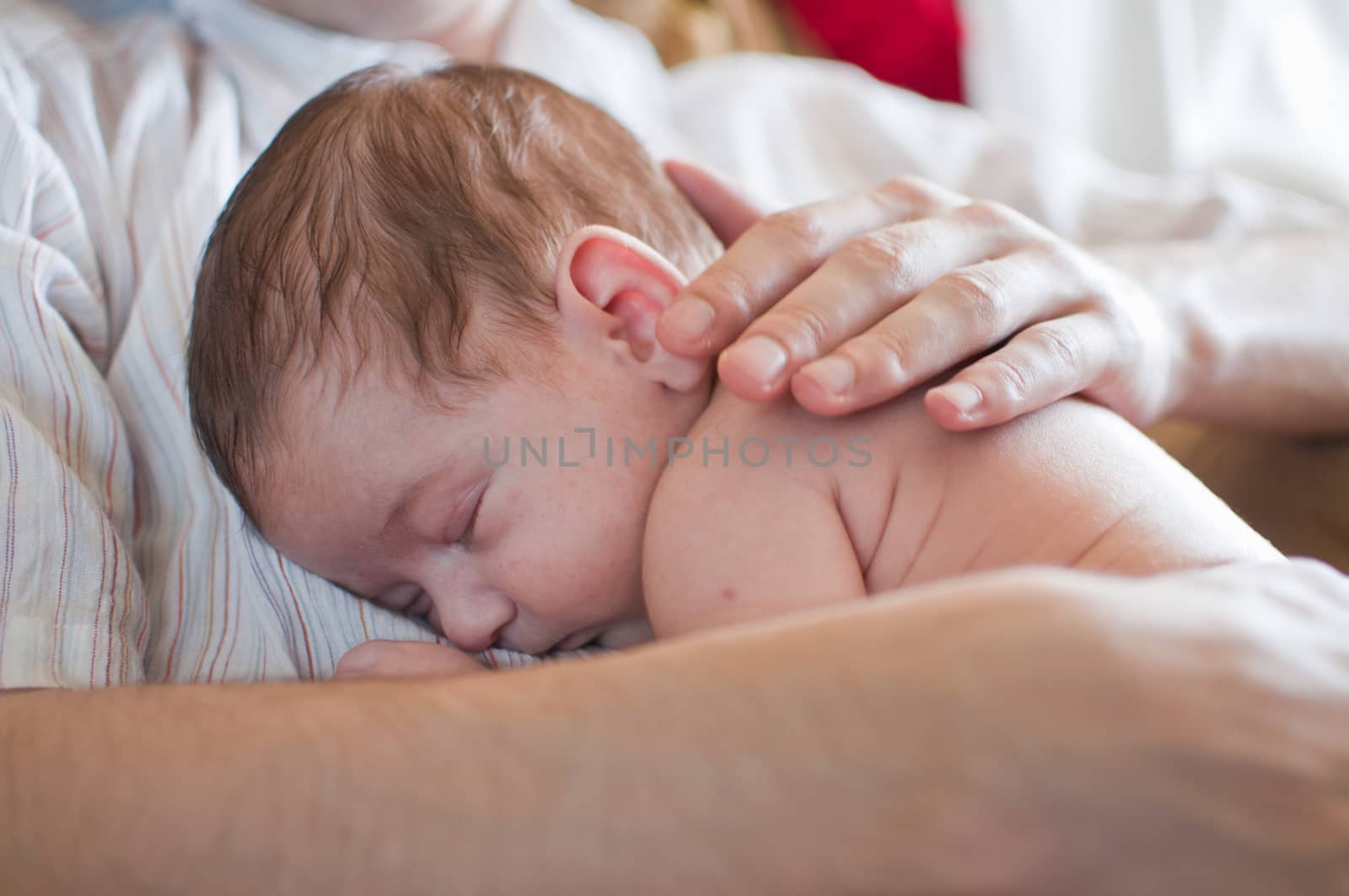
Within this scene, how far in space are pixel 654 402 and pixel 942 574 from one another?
30 centimetres

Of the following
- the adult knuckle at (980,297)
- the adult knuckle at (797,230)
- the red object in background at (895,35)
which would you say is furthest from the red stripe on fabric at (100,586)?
the red object in background at (895,35)

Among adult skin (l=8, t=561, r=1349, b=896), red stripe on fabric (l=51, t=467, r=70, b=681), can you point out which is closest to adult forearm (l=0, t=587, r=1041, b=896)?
adult skin (l=8, t=561, r=1349, b=896)

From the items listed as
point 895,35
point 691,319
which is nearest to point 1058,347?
point 691,319

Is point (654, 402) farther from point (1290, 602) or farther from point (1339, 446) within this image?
point (1339, 446)

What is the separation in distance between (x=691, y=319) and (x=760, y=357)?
0.26 ft

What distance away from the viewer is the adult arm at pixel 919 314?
0.81 m

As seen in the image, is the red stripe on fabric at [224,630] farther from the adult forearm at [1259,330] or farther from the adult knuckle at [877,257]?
the adult forearm at [1259,330]

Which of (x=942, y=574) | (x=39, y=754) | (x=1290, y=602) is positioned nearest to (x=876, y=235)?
(x=942, y=574)

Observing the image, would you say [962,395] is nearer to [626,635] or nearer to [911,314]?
[911,314]

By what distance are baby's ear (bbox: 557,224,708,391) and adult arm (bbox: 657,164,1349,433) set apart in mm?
71

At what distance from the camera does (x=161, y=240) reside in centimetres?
113

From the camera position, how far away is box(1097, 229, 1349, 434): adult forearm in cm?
128

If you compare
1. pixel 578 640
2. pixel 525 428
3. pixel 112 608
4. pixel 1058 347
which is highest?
pixel 1058 347

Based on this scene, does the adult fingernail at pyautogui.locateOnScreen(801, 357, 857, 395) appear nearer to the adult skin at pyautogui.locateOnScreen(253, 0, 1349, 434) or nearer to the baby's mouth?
the adult skin at pyautogui.locateOnScreen(253, 0, 1349, 434)
